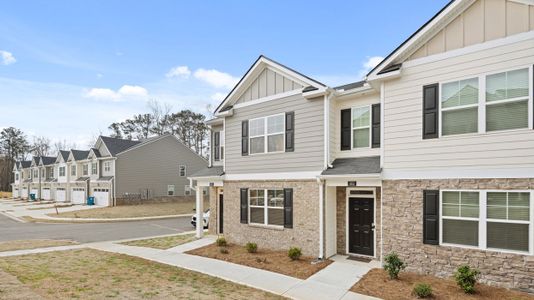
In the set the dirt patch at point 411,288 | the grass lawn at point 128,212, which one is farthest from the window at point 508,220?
the grass lawn at point 128,212

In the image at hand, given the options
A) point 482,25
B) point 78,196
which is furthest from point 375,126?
point 78,196

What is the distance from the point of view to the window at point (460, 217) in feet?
26.2

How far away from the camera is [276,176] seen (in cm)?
1203

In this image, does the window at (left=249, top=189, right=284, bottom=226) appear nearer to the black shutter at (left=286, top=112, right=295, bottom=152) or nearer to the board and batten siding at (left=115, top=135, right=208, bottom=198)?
the black shutter at (left=286, top=112, right=295, bottom=152)

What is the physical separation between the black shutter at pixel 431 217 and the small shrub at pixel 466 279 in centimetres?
107

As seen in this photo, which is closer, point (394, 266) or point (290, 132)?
point (394, 266)

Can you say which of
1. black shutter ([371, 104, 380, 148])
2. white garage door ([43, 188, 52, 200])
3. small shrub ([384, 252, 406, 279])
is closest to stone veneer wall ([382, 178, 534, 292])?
small shrub ([384, 252, 406, 279])

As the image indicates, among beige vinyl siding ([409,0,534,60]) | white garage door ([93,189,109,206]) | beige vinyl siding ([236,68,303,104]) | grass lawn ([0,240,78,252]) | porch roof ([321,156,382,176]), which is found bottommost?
white garage door ([93,189,109,206])

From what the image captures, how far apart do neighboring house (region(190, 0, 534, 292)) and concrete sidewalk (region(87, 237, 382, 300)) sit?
4.09ft

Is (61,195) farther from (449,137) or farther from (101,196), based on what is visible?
(449,137)

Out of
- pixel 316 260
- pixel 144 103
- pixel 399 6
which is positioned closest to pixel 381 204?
pixel 316 260

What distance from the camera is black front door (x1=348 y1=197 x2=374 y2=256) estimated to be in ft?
35.0

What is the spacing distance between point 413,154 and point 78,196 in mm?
40357

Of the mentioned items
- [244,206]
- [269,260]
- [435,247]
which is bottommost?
[269,260]
